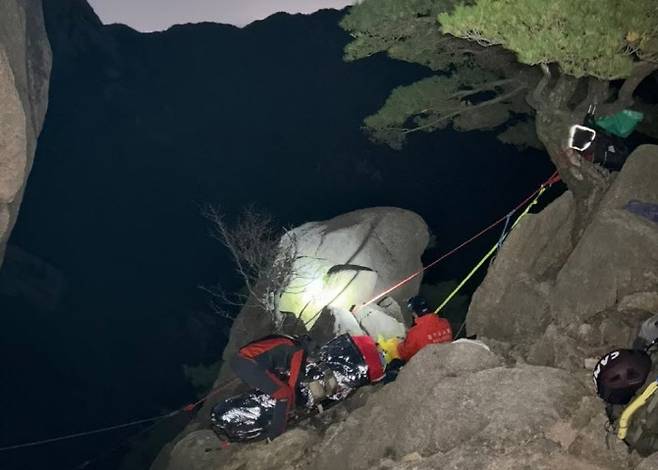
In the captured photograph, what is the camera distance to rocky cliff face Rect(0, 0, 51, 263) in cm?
757

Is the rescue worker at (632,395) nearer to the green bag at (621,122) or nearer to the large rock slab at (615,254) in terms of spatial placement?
the large rock slab at (615,254)

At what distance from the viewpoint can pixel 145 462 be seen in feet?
72.0

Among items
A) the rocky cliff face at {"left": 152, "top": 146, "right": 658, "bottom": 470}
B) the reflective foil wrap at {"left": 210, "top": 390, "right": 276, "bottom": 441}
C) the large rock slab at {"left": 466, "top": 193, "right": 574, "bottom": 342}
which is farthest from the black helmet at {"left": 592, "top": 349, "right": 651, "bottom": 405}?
the reflective foil wrap at {"left": 210, "top": 390, "right": 276, "bottom": 441}

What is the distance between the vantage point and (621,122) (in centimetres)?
803

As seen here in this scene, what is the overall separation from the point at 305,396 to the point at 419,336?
1952 mm

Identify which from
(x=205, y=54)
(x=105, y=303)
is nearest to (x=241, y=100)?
(x=205, y=54)

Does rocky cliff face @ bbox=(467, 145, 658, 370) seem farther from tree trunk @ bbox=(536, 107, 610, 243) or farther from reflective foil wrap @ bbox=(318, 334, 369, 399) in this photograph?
reflective foil wrap @ bbox=(318, 334, 369, 399)

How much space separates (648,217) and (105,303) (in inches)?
1638

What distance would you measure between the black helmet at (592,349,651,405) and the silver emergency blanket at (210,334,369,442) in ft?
11.7

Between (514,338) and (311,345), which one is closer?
(311,345)

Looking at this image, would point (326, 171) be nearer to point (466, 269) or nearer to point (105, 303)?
point (466, 269)

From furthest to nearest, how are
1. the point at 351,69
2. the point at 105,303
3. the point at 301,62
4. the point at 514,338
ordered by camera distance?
the point at 301,62 → the point at 351,69 → the point at 105,303 → the point at 514,338

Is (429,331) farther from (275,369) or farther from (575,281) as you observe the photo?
(275,369)

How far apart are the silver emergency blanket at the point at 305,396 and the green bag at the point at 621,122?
542 cm
